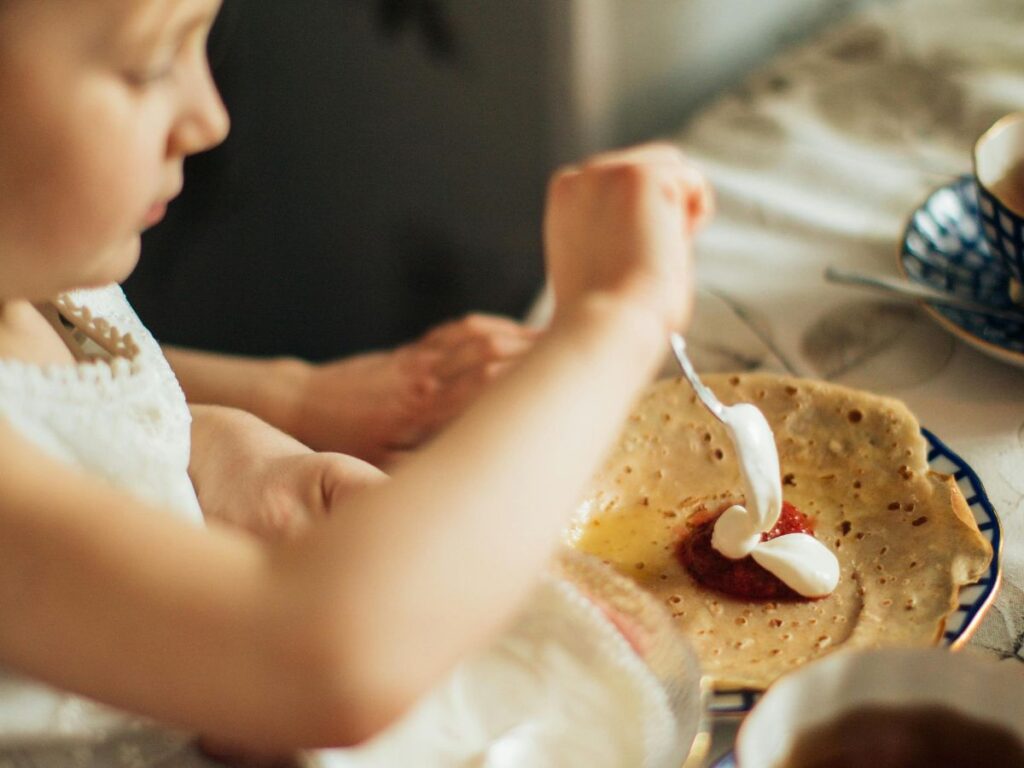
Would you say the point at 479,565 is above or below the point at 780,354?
above

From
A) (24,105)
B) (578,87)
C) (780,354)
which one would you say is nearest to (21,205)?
(24,105)

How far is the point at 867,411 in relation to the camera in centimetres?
53

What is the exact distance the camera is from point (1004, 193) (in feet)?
1.97

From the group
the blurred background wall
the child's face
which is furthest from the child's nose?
the blurred background wall

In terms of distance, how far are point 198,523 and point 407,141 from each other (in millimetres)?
1029

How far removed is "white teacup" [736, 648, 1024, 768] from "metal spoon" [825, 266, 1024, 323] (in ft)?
1.02

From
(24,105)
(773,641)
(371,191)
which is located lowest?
(371,191)

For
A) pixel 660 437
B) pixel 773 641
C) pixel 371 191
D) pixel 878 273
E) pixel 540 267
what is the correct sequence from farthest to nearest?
pixel 540 267, pixel 371 191, pixel 878 273, pixel 660 437, pixel 773 641

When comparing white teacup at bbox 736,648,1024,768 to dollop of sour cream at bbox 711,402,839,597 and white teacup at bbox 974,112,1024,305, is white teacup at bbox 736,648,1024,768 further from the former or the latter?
white teacup at bbox 974,112,1024,305

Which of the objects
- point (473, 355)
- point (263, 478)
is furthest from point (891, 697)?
point (473, 355)

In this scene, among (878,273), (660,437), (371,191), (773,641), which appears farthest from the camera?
(371,191)

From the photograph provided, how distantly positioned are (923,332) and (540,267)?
876 millimetres

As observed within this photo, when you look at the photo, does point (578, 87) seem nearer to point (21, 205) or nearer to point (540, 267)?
point (540, 267)

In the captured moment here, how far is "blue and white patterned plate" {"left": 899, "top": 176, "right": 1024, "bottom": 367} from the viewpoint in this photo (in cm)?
58
